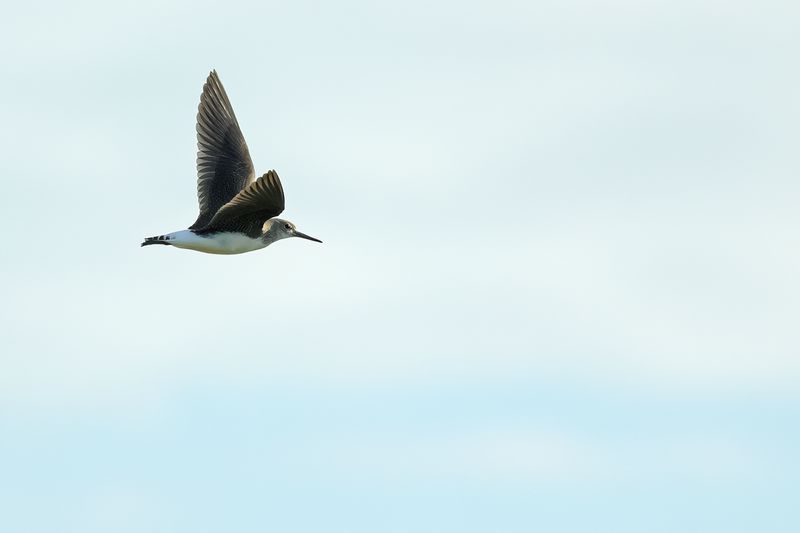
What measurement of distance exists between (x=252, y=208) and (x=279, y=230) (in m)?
2.65

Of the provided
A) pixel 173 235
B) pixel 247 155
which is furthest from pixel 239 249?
pixel 247 155

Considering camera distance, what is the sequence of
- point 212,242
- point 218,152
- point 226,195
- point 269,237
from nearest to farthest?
point 212,242 < point 269,237 < point 226,195 < point 218,152

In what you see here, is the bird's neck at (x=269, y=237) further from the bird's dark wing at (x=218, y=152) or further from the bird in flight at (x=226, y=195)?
the bird's dark wing at (x=218, y=152)

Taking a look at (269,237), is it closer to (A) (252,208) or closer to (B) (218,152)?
(A) (252,208)

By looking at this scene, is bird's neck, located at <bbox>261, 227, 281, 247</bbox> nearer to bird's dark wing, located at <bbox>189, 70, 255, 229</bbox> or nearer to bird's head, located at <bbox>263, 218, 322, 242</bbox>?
bird's head, located at <bbox>263, 218, 322, 242</bbox>

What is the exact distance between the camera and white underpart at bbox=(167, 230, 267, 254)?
80.7ft

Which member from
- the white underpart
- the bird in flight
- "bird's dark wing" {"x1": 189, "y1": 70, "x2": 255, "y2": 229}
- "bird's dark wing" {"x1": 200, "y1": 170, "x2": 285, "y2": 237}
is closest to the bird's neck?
the bird in flight

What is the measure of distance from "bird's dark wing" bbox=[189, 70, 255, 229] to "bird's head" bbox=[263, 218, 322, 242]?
120 cm

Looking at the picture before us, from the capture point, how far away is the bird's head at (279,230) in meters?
26.0

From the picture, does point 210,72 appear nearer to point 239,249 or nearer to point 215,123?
point 215,123

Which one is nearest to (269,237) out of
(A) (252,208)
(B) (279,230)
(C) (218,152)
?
(B) (279,230)

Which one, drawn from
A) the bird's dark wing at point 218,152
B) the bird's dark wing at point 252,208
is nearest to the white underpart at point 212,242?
the bird's dark wing at point 252,208

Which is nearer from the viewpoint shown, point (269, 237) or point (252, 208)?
point (252, 208)

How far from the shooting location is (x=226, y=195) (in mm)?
27000
